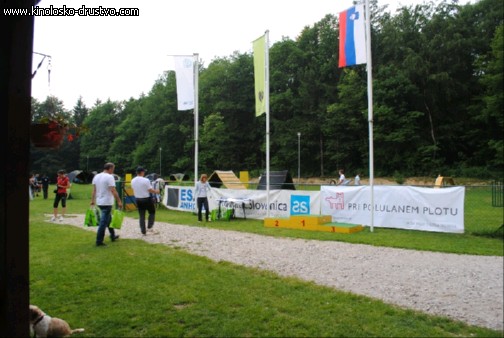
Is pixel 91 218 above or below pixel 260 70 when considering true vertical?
below

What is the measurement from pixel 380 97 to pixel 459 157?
22103 mm

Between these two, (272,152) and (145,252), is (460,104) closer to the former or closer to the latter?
(145,252)

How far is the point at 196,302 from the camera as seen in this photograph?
488 cm

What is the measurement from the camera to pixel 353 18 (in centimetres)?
1073

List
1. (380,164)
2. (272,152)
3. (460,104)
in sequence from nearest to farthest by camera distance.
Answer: (460,104) → (380,164) → (272,152)

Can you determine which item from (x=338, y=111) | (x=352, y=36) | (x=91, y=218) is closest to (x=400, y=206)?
(x=352, y=36)

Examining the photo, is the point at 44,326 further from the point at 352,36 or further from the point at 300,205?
the point at 300,205

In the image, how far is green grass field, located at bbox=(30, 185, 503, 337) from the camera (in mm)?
3982

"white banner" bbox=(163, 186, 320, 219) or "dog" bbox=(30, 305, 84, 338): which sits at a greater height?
"white banner" bbox=(163, 186, 320, 219)

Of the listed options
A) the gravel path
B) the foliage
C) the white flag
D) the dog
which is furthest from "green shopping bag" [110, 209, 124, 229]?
the white flag

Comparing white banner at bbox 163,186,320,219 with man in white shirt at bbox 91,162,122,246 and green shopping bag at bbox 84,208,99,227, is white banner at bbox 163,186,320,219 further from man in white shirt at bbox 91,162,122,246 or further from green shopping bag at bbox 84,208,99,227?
man in white shirt at bbox 91,162,122,246

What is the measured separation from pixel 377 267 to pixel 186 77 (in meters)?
11.9

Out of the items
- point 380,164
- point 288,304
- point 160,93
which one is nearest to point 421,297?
point 288,304

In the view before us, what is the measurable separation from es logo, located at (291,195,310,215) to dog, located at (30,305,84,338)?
10108mm
